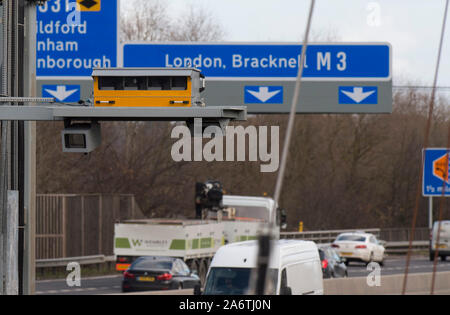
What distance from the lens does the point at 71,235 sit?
130ft

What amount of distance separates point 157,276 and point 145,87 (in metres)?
18.1

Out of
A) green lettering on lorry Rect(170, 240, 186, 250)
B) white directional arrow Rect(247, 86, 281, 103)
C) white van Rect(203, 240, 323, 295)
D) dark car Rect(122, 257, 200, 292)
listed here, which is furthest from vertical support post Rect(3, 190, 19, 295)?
green lettering on lorry Rect(170, 240, 186, 250)

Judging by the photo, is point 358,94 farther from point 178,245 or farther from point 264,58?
point 178,245

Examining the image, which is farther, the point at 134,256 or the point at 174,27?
the point at 174,27

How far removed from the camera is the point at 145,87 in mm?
8859

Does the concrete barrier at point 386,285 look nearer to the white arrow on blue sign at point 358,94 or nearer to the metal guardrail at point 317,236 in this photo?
the white arrow on blue sign at point 358,94

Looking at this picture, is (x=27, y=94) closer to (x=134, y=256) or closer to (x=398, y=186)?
(x=134, y=256)

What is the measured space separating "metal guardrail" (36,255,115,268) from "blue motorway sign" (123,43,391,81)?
2269cm

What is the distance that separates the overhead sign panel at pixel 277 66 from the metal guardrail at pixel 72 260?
74.8 ft

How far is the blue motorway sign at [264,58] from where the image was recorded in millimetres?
14672

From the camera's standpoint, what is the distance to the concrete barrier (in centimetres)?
2317

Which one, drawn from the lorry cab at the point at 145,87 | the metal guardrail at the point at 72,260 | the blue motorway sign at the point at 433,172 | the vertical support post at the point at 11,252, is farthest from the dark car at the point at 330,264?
the lorry cab at the point at 145,87

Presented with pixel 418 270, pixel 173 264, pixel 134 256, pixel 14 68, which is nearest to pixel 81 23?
pixel 14 68

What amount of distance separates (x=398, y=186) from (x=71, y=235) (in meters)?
30.8
